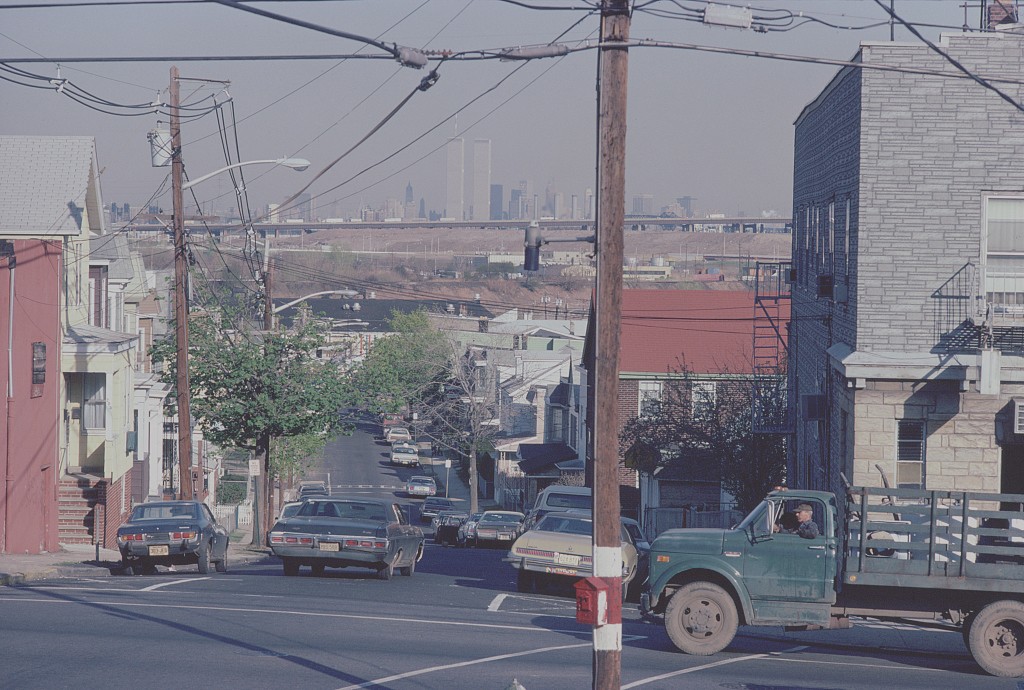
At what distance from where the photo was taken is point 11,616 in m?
15.0

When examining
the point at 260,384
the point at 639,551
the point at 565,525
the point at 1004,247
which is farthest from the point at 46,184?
the point at 1004,247

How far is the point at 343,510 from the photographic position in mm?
21234

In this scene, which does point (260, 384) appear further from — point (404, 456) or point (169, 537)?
point (404, 456)

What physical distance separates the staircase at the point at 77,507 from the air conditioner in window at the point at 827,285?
19.9m

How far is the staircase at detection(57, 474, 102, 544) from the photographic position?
32438 mm

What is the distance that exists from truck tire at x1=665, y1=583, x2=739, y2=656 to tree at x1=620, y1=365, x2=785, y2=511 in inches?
725

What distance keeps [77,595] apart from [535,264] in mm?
9575

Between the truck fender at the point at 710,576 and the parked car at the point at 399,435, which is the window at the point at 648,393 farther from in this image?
the parked car at the point at 399,435

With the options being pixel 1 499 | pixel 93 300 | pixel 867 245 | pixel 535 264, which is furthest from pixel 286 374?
pixel 535 264

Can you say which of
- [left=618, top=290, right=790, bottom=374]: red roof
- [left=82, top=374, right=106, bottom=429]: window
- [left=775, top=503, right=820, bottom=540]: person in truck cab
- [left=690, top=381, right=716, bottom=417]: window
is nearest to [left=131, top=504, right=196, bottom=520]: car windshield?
[left=82, top=374, right=106, bottom=429]: window

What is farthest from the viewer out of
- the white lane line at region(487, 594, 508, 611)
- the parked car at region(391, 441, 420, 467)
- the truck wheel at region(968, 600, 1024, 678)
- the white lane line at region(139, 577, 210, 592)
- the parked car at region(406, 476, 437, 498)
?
the parked car at region(391, 441, 420, 467)

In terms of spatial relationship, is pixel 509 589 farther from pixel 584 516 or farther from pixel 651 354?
pixel 651 354

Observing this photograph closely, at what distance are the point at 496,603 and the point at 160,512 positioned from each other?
7832mm

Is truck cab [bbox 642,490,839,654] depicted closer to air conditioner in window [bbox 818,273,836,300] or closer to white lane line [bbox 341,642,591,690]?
white lane line [bbox 341,642,591,690]
